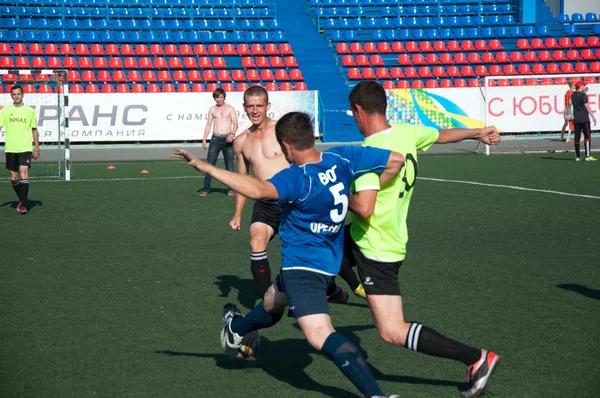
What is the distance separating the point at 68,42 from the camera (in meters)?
33.0

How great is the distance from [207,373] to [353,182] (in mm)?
1737

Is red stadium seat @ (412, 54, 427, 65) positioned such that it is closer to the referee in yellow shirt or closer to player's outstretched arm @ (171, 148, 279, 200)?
the referee in yellow shirt

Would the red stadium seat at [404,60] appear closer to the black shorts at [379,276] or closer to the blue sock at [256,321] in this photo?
the blue sock at [256,321]

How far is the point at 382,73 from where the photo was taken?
33875mm

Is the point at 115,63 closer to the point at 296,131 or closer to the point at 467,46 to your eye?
the point at 467,46

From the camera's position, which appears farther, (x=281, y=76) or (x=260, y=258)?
(x=281, y=76)

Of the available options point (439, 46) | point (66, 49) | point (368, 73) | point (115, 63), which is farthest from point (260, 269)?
point (439, 46)

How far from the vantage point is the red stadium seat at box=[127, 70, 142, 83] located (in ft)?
105

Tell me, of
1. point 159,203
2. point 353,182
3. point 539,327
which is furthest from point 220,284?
point 159,203

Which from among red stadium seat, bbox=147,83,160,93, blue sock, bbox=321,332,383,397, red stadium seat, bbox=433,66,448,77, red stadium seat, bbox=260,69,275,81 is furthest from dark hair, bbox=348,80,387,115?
red stadium seat, bbox=433,66,448,77

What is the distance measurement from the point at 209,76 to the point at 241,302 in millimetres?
25730

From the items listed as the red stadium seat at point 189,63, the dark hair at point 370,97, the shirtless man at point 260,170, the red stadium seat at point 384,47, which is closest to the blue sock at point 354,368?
the dark hair at point 370,97

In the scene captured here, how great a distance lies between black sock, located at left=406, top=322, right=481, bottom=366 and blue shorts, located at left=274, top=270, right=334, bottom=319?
0.57 m

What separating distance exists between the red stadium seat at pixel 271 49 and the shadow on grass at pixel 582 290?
2725 cm
